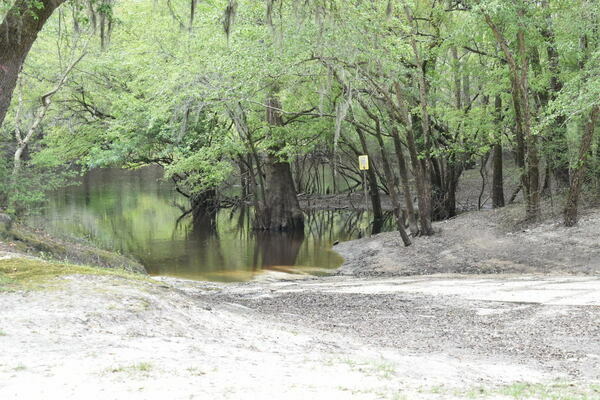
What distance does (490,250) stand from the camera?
56.5ft

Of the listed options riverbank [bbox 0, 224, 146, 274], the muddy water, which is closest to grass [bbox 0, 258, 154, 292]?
riverbank [bbox 0, 224, 146, 274]

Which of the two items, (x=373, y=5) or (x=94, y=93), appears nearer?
(x=373, y=5)

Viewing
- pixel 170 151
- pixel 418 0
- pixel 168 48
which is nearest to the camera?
pixel 418 0

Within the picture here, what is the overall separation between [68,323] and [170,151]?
66.7 feet

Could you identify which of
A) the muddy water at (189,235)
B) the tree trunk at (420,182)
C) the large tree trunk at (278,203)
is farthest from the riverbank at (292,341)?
the large tree trunk at (278,203)

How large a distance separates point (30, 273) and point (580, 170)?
1258cm

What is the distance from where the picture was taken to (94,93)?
27078 millimetres

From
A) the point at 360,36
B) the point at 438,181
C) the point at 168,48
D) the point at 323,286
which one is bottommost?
the point at 323,286

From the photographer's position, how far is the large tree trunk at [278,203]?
27.1m

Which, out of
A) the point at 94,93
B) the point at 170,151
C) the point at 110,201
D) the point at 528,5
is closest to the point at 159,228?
the point at 170,151

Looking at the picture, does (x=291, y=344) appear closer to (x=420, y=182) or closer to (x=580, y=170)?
(x=580, y=170)

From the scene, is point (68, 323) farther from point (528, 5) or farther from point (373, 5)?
point (528, 5)

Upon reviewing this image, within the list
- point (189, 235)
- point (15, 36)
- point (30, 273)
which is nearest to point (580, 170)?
point (30, 273)

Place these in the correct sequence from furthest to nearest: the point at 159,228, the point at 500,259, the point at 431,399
Result: the point at 159,228
the point at 500,259
the point at 431,399
